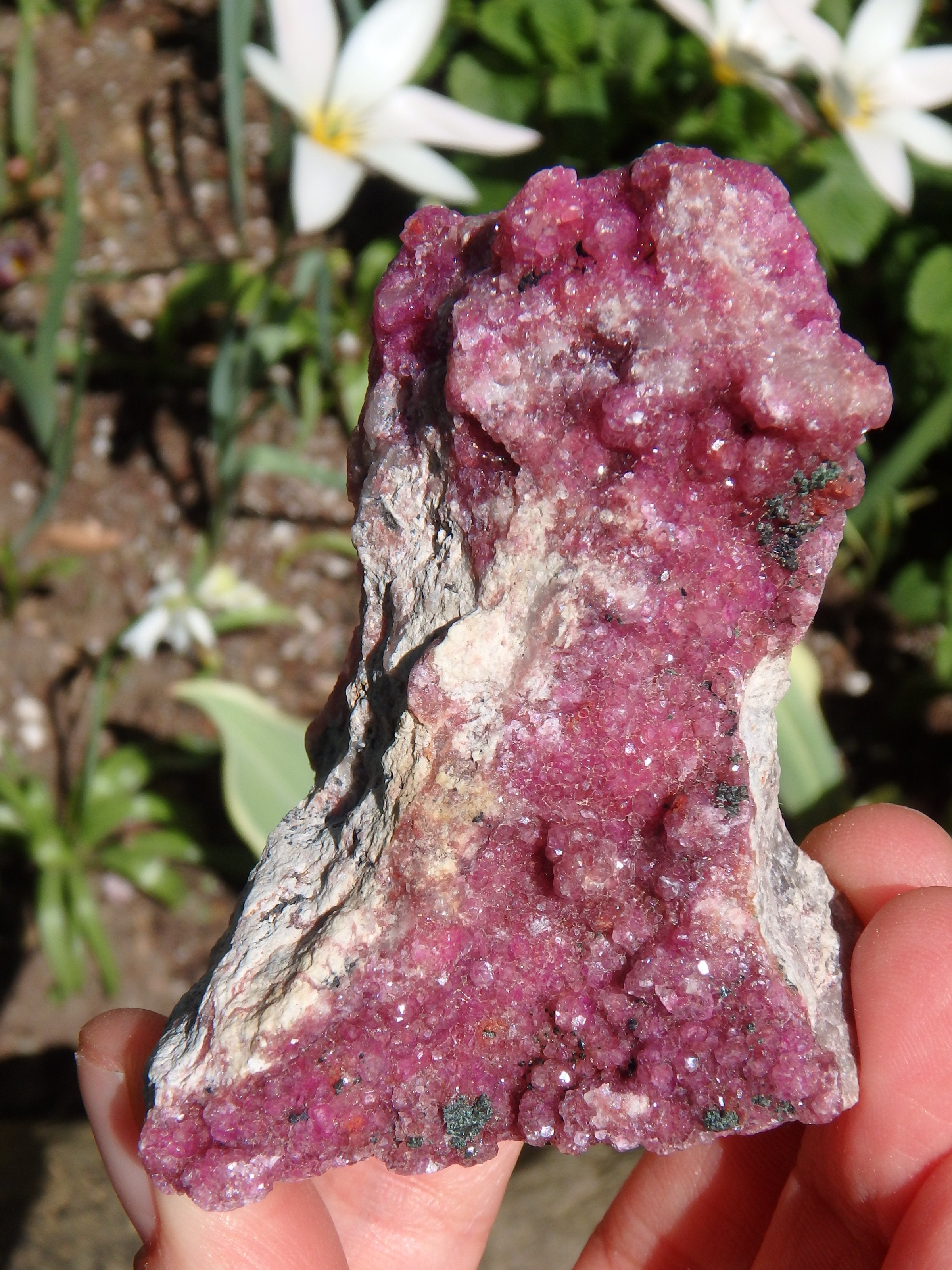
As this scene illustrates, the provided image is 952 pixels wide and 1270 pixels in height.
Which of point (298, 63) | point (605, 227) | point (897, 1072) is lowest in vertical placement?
point (897, 1072)

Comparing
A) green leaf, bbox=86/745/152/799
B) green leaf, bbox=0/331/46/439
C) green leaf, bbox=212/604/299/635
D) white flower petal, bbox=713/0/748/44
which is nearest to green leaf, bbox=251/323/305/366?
green leaf, bbox=0/331/46/439

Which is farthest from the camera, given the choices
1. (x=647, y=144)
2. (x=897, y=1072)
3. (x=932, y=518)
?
(x=932, y=518)

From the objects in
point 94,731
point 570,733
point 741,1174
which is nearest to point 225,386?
point 94,731

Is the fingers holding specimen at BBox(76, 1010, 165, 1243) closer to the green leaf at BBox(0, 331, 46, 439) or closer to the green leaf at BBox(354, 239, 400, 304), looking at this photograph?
the green leaf at BBox(0, 331, 46, 439)

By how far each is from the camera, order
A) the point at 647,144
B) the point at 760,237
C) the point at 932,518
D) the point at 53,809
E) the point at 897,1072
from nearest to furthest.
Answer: the point at 760,237 < the point at 897,1072 < the point at 53,809 < the point at 647,144 < the point at 932,518

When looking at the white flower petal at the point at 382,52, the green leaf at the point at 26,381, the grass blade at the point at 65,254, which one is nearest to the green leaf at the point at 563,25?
the white flower petal at the point at 382,52

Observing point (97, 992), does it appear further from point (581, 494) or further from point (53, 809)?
point (581, 494)

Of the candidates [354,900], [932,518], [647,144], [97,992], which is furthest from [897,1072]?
[647,144]
